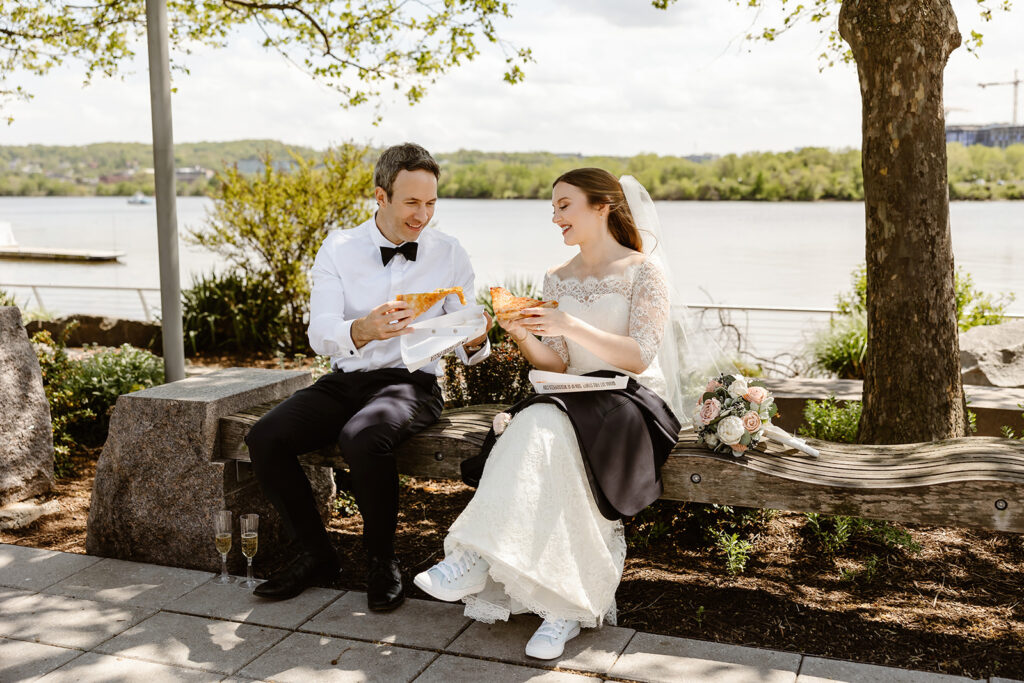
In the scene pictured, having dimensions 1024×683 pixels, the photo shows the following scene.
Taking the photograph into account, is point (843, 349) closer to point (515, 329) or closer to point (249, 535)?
point (515, 329)

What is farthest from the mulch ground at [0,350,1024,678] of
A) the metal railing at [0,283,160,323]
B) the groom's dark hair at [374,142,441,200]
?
the metal railing at [0,283,160,323]

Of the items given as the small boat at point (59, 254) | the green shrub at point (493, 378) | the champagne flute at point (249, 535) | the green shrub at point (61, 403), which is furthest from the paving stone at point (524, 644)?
the small boat at point (59, 254)

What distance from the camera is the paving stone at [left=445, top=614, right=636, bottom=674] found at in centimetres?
284

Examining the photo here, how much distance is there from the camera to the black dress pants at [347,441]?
329cm

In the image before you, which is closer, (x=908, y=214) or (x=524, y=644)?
(x=524, y=644)

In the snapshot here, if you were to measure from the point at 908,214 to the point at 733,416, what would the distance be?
161 centimetres

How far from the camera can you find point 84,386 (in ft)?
18.4

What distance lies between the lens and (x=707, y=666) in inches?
109

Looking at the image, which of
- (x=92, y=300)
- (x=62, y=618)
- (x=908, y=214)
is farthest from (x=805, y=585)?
(x=92, y=300)

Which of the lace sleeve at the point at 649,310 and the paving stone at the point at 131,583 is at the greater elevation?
the lace sleeve at the point at 649,310

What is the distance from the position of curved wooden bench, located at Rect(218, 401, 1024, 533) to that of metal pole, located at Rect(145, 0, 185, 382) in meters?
1.89

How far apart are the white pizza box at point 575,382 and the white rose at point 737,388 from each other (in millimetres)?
386

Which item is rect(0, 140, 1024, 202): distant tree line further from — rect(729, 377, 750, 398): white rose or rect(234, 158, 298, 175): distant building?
rect(729, 377, 750, 398): white rose

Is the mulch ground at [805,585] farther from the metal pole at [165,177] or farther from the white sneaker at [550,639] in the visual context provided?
the metal pole at [165,177]
